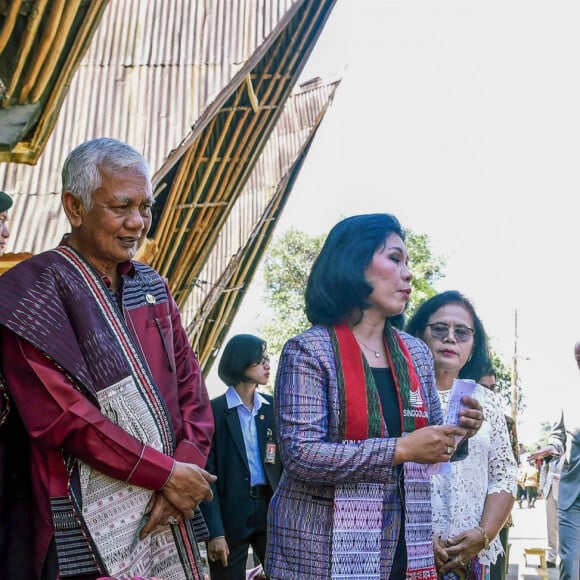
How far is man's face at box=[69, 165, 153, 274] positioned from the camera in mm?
3705

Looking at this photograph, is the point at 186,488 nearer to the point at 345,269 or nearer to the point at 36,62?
the point at 345,269

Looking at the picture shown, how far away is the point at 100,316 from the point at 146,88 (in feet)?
34.7

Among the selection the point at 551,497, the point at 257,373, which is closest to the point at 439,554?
the point at 257,373

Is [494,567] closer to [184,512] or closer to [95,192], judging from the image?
[184,512]

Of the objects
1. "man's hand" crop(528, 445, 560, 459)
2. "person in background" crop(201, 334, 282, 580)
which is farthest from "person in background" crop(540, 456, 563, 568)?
"person in background" crop(201, 334, 282, 580)

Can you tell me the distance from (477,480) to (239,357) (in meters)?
3.11

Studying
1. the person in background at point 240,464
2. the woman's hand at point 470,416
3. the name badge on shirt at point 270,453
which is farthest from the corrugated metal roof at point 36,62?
the woman's hand at point 470,416

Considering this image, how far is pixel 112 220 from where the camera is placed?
3705 millimetres

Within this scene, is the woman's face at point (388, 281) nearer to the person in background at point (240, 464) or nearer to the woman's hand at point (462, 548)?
the woman's hand at point (462, 548)

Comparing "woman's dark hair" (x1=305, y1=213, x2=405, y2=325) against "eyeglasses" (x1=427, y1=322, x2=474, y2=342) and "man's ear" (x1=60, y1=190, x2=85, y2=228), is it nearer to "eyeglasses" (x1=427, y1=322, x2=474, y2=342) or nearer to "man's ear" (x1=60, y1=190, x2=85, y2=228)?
"man's ear" (x1=60, y1=190, x2=85, y2=228)

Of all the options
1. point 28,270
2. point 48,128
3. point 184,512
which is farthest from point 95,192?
point 48,128

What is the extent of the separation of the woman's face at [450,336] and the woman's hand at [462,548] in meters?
0.84

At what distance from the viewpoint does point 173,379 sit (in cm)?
376

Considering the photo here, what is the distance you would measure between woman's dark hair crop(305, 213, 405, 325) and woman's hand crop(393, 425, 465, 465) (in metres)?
0.56
